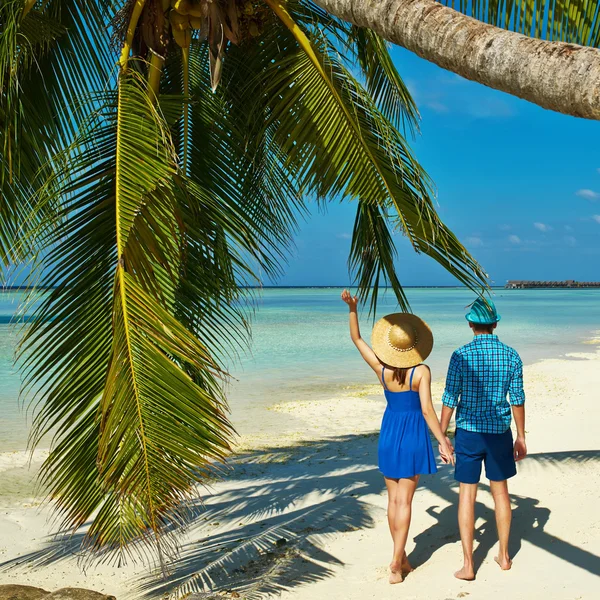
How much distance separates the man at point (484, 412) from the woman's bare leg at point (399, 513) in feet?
1.02

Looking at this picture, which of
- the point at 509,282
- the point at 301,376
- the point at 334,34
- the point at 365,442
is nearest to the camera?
the point at 334,34

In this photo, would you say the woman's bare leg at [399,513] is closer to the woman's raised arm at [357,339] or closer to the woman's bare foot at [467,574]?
the woman's bare foot at [467,574]

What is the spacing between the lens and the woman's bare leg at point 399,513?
4117 millimetres

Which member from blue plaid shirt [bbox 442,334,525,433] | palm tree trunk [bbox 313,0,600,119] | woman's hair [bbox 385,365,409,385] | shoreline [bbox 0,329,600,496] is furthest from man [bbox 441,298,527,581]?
shoreline [bbox 0,329,600,496]

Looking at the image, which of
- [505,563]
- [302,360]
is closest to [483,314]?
[505,563]

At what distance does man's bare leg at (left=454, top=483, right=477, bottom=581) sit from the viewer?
4.08 metres

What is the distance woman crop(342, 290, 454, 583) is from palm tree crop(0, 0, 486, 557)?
2.13 feet

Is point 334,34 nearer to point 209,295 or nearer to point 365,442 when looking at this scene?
point 209,295

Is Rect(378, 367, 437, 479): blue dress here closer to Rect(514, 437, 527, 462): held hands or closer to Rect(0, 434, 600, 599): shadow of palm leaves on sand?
Rect(514, 437, 527, 462): held hands

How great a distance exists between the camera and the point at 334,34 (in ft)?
19.8

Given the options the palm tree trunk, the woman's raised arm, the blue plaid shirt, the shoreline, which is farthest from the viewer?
the shoreline

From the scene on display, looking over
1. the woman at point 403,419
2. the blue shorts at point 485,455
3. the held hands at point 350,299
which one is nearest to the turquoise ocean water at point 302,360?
the held hands at point 350,299

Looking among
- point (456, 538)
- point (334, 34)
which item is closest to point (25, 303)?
point (456, 538)

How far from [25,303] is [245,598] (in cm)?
221
